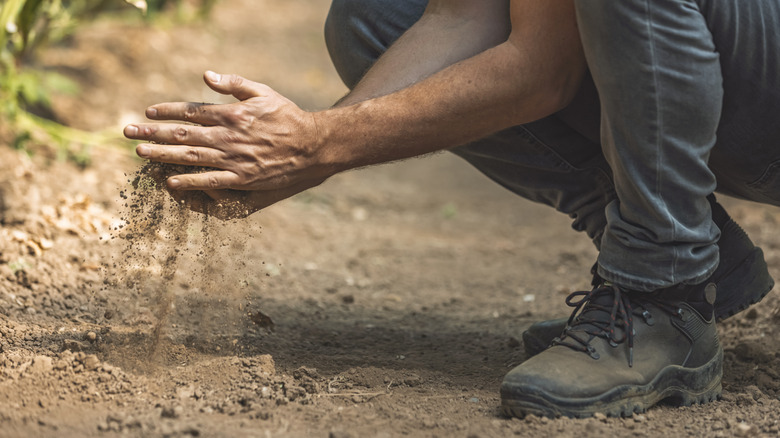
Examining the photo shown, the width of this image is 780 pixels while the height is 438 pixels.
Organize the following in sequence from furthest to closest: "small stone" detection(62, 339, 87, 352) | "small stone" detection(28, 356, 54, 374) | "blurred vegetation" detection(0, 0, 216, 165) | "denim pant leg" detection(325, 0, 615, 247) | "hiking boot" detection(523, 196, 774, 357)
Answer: "blurred vegetation" detection(0, 0, 216, 165)
"denim pant leg" detection(325, 0, 615, 247)
"hiking boot" detection(523, 196, 774, 357)
"small stone" detection(62, 339, 87, 352)
"small stone" detection(28, 356, 54, 374)

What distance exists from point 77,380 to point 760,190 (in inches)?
57.9

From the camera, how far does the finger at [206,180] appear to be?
143 centimetres

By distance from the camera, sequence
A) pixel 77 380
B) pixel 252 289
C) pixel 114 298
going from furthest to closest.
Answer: pixel 252 289
pixel 114 298
pixel 77 380

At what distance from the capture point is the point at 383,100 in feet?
5.02

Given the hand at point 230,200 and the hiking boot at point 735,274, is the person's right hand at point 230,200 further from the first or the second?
the hiking boot at point 735,274

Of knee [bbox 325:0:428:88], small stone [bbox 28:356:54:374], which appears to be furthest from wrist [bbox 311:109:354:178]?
small stone [bbox 28:356:54:374]

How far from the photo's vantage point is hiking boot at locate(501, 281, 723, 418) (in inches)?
55.5

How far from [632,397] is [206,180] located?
914 millimetres

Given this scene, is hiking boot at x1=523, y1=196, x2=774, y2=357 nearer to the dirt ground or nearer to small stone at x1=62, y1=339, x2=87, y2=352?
the dirt ground

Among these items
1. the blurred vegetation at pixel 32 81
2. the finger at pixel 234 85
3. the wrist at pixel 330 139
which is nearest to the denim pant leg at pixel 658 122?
the wrist at pixel 330 139

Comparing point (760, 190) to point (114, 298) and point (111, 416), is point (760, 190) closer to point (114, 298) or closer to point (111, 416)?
point (111, 416)

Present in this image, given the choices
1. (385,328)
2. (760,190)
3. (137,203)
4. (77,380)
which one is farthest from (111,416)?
(760,190)

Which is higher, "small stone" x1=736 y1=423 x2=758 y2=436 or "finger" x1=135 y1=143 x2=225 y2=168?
"finger" x1=135 y1=143 x2=225 y2=168

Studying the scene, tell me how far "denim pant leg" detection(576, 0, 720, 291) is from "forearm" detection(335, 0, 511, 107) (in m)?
0.32
